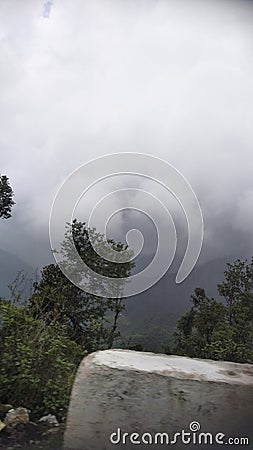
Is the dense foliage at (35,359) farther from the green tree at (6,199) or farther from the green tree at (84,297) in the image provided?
the green tree at (6,199)

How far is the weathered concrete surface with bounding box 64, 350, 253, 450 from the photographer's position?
1.24m

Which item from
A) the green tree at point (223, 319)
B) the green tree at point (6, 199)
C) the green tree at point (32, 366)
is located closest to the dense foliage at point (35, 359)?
the green tree at point (32, 366)

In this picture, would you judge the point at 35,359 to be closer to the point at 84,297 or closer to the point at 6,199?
the point at 84,297

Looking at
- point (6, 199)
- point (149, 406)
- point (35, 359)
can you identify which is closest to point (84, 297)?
point (6, 199)

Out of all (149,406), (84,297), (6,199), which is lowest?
(149,406)

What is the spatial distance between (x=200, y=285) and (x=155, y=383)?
178cm

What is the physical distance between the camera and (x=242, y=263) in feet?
9.89

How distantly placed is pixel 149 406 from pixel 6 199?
213 centimetres

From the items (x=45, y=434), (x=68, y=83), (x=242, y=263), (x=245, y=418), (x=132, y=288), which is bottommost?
(x=45, y=434)

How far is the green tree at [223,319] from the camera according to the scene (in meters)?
2.97

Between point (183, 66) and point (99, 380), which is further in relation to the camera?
point (183, 66)

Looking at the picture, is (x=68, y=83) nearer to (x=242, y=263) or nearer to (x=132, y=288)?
(x=132, y=288)

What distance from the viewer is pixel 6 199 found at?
2951mm

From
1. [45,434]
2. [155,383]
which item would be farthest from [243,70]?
[45,434]
